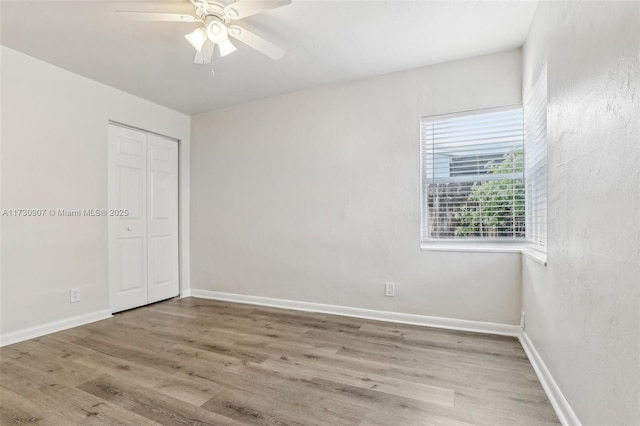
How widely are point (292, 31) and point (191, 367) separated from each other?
258 cm

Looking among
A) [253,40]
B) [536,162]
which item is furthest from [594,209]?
[253,40]

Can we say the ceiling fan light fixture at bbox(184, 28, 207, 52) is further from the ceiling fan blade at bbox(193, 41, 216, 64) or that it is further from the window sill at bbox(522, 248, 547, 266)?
the window sill at bbox(522, 248, 547, 266)

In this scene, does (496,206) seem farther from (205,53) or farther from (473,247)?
(205,53)

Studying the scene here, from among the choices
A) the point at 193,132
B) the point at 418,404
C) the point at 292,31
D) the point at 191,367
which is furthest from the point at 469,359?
the point at 193,132

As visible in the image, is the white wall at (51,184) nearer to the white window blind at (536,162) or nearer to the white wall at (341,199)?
the white wall at (341,199)

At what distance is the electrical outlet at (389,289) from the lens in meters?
3.14

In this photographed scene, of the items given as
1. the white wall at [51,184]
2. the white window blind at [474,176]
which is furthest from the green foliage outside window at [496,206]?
the white wall at [51,184]

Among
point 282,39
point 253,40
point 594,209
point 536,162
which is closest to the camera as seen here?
point 594,209

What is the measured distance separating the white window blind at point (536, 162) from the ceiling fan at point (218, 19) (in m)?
1.83

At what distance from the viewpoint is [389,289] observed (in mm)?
3156

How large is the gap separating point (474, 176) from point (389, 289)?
1345 mm

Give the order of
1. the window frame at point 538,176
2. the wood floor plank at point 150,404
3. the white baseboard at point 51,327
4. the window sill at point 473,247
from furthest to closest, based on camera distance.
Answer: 1. the window sill at point 473,247
2. the white baseboard at point 51,327
3. the window frame at point 538,176
4. the wood floor plank at point 150,404

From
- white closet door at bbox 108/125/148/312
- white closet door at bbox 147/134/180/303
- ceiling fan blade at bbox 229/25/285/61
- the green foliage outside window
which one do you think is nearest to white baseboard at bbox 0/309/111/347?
white closet door at bbox 108/125/148/312

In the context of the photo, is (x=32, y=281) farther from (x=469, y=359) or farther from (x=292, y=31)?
(x=469, y=359)
